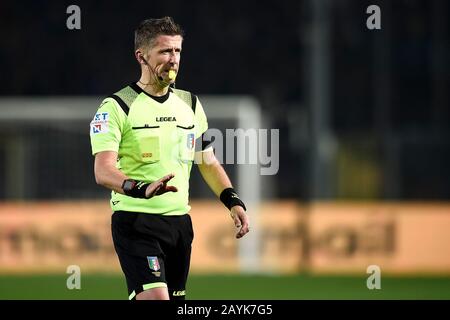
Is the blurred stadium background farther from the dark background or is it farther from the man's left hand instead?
the man's left hand

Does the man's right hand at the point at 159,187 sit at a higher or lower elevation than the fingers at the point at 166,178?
lower

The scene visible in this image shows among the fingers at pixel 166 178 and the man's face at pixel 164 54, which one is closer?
the fingers at pixel 166 178

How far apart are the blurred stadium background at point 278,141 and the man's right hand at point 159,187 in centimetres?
786

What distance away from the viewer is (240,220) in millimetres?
7051

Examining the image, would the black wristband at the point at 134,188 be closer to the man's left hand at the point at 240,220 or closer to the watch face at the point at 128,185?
the watch face at the point at 128,185

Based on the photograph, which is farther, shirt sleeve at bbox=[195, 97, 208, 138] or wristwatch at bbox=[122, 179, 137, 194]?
shirt sleeve at bbox=[195, 97, 208, 138]

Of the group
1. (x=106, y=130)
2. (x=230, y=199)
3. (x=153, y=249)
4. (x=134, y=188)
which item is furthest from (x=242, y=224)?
(x=106, y=130)

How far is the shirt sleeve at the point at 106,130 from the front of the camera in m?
6.71

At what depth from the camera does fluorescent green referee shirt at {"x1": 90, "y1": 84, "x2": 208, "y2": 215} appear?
270 inches

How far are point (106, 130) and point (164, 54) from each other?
1.80ft

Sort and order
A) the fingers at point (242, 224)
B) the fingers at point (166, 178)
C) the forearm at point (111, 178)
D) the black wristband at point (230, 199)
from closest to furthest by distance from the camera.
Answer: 1. the fingers at point (166, 178)
2. the forearm at point (111, 178)
3. the fingers at point (242, 224)
4. the black wristband at point (230, 199)

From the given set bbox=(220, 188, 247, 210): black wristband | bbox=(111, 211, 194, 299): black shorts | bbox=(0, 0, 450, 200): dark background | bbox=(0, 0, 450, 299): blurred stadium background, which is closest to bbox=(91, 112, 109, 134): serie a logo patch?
bbox=(111, 211, 194, 299): black shorts

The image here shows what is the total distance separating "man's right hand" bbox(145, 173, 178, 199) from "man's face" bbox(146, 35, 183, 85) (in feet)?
2.52

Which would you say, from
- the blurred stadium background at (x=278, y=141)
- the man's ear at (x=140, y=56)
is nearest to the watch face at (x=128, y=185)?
the man's ear at (x=140, y=56)
